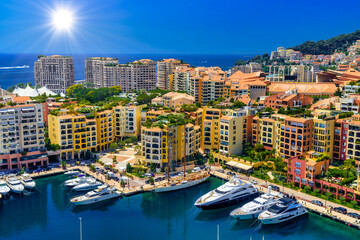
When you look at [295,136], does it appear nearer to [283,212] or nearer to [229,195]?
[229,195]

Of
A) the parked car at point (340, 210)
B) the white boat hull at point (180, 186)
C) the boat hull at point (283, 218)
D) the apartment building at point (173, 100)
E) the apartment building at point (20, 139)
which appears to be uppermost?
the apartment building at point (173, 100)

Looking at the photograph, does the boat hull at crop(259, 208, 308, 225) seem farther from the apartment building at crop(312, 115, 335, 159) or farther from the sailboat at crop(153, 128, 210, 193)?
the sailboat at crop(153, 128, 210, 193)

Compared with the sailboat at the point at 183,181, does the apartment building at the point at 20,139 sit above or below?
above

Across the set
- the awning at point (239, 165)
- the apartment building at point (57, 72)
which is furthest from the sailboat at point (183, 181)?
the apartment building at point (57, 72)

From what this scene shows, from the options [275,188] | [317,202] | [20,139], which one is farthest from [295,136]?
[20,139]

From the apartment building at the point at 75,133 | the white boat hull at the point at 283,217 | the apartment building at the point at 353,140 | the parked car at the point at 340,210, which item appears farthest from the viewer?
the apartment building at the point at 75,133

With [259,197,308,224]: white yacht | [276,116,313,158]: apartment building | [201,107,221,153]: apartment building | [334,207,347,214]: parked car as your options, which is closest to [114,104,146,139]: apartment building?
[201,107,221,153]: apartment building

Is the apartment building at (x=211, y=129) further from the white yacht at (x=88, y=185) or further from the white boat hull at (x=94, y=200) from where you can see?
the white boat hull at (x=94, y=200)
